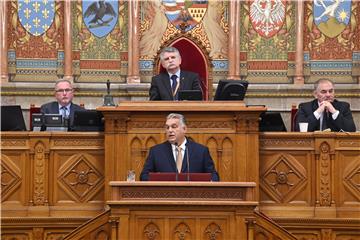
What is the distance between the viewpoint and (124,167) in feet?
32.3

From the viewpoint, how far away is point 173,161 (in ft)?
30.4

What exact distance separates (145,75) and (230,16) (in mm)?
1503

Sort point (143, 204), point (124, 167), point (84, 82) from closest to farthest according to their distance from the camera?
point (143, 204)
point (124, 167)
point (84, 82)

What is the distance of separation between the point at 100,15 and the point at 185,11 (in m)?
1.25

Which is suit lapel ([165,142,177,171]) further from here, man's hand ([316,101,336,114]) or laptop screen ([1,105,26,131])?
laptop screen ([1,105,26,131])

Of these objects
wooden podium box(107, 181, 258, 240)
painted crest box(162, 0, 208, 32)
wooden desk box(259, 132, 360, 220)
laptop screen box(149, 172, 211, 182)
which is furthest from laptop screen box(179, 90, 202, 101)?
painted crest box(162, 0, 208, 32)

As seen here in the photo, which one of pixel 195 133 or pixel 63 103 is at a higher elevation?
pixel 63 103

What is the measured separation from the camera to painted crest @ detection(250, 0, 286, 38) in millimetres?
15078

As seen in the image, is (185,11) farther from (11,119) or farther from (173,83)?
(11,119)

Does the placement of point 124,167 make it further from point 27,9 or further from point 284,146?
point 27,9

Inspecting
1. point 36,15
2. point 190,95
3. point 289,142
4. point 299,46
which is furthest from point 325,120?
point 36,15

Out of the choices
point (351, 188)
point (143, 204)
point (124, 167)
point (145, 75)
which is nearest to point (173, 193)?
point (143, 204)

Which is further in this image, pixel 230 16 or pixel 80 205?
pixel 230 16

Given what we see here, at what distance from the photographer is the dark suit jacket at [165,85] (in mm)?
A: 10469
